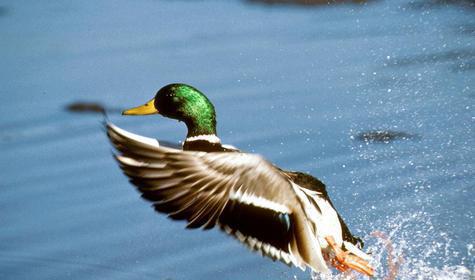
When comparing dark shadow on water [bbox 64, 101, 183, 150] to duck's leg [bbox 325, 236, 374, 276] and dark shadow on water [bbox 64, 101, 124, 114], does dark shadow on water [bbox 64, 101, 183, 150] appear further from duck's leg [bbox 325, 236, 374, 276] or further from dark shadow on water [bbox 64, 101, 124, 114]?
duck's leg [bbox 325, 236, 374, 276]

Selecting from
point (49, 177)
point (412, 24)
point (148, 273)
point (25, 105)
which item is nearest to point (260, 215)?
point (148, 273)

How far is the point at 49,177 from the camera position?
22.7 ft

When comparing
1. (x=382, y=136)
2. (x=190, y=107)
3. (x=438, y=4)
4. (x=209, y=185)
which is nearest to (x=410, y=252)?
(x=382, y=136)

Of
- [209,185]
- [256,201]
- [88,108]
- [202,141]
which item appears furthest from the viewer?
[88,108]

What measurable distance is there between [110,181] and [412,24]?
2921mm

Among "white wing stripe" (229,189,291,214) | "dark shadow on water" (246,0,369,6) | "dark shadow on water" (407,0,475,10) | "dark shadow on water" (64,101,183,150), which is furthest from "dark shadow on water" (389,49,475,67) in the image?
"white wing stripe" (229,189,291,214)

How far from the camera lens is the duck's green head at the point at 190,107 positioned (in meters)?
5.97

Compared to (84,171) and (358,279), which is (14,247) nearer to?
(84,171)

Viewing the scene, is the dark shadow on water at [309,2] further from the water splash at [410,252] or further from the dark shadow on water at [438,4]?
the water splash at [410,252]

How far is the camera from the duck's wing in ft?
16.1

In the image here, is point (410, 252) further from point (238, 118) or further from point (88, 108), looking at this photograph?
point (88, 108)

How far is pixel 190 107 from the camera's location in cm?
601

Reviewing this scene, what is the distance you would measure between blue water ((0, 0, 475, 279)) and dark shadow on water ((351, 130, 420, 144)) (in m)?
0.04

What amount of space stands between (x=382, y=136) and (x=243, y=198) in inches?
91.9
